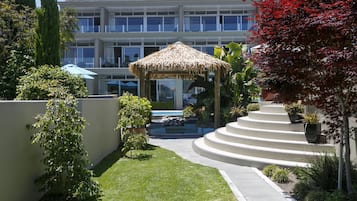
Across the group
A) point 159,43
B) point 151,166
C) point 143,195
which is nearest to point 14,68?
point 151,166

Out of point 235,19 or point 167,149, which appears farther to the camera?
point 235,19

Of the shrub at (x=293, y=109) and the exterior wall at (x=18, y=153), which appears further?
the shrub at (x=293, y=109)

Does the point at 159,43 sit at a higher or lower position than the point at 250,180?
higher

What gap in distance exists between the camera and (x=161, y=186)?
25.6 ft

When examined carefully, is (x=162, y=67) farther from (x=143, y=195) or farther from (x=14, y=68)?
(x=143, y=195)

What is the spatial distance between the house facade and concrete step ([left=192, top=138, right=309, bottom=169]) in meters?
25.5

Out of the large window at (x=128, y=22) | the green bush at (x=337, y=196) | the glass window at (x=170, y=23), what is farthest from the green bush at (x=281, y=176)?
the large window at (x=128, y=22)

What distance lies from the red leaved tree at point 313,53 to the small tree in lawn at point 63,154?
3.56 metres

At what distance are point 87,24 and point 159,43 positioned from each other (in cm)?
851

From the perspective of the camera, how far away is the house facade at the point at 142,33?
3775 cm

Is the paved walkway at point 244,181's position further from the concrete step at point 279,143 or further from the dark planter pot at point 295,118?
the dark planter pot at point 295,118

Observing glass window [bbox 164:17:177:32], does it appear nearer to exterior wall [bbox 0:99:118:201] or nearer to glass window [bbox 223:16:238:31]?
glass window [bbox 223:16:238:31]

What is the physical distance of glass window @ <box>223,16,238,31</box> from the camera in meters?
38.7

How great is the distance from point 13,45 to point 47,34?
445 cm
